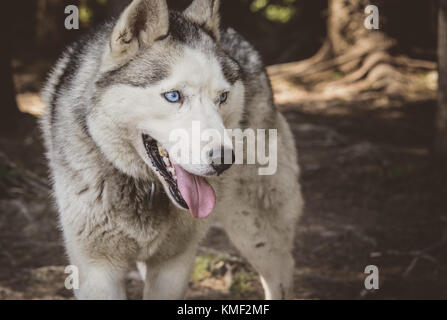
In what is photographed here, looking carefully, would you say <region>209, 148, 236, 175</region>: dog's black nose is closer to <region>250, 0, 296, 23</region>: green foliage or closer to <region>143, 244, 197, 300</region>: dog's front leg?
<region>143, 244, 197, 300</region>: dog's front leg

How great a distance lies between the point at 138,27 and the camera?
8.40 feet

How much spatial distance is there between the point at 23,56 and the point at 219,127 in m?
9.54

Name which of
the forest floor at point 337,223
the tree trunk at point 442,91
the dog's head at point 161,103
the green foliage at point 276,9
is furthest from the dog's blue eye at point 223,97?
the green foliage at point 276,9

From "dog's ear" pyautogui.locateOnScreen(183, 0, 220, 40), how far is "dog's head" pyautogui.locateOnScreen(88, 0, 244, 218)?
9.5 inches

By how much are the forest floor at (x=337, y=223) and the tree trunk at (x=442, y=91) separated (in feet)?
0.86

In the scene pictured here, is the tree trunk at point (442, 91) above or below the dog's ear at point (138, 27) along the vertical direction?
below

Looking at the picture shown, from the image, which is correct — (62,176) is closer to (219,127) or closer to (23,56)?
(219,127)

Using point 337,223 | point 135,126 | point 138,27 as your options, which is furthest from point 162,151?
point 337,223

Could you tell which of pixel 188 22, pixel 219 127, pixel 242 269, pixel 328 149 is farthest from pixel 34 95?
pixel 219 127

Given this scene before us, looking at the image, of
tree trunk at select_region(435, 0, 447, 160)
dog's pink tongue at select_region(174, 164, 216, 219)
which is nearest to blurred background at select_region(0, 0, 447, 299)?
tree trunk at select_region(435, 0, 447, 160)

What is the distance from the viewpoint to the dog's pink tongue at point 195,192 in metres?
2.47

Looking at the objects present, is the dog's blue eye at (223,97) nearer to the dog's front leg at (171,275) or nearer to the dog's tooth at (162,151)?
the dog's tooth at (162,151)

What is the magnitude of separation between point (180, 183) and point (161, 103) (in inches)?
15.0

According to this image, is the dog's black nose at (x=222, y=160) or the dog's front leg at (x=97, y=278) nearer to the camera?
the dog's black nose at (x=222, y=160)
